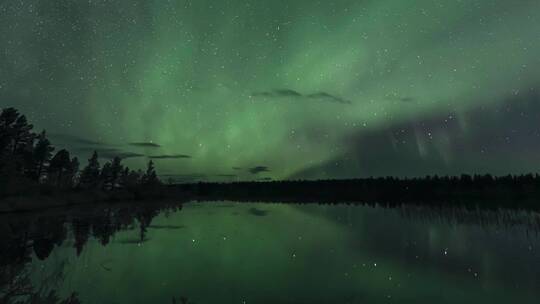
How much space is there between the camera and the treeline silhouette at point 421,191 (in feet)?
282

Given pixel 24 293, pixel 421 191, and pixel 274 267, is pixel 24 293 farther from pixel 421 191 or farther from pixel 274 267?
pixel 421 191

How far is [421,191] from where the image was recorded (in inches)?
4877

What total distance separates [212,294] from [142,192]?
369 ft

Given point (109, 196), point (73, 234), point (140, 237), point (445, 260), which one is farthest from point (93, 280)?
point (109, 196)

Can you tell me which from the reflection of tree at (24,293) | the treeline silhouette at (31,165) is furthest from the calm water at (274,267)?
the treeline silhouette at (31,165)

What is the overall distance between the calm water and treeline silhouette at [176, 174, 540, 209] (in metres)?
44.3

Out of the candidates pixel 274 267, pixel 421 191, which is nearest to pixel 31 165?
pixel 274 267

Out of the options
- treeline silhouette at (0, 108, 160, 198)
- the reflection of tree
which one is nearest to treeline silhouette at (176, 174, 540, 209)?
treeline silhouette at (0, 108, 160, 198)

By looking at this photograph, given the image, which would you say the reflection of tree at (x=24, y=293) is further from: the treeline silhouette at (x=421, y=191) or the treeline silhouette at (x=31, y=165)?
the treeline silhouette at (x=421, y=191)

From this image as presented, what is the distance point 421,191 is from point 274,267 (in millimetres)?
119553

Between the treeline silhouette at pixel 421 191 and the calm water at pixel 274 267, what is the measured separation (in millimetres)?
44312

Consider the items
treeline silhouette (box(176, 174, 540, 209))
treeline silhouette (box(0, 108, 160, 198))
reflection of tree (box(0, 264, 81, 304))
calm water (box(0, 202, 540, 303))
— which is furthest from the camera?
treeline silhouette (box(176, 174, 540, 209))

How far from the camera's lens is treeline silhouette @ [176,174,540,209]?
86.0 metres

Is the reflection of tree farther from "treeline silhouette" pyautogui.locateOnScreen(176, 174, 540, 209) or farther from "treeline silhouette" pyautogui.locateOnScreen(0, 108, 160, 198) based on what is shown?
"treeline silhouette" pyautogui.locateOnScreen(176, 174, 540, 209)
